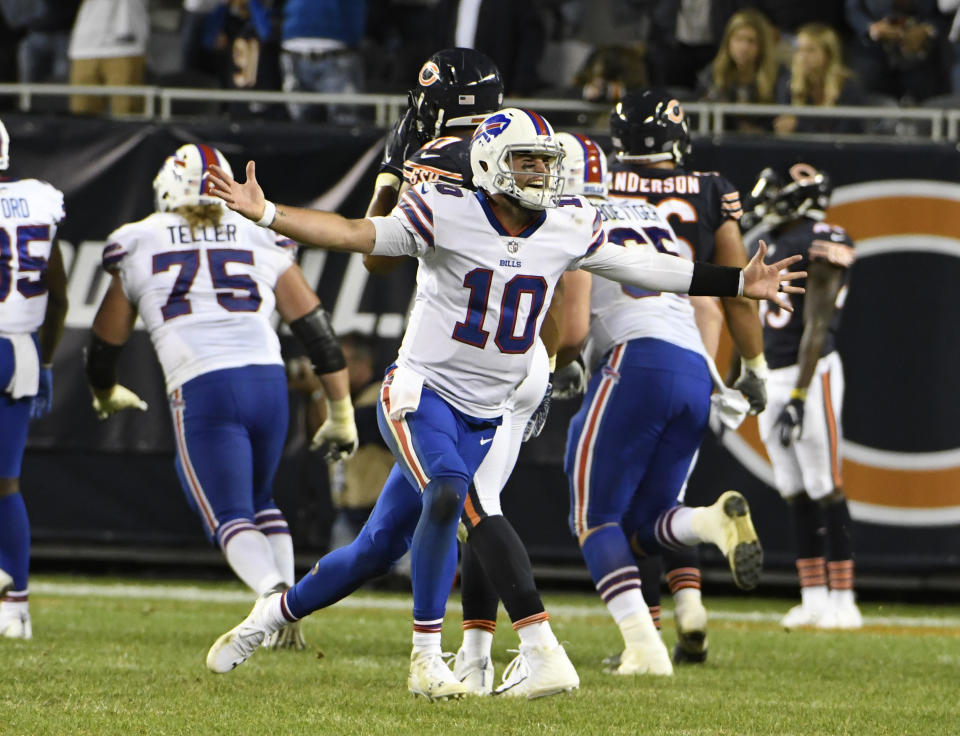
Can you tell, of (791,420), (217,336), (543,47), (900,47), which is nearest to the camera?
(217,336)

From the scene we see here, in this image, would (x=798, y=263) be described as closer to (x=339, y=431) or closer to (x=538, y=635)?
(x=339, y=431)

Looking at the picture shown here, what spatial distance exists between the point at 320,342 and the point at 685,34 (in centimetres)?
519

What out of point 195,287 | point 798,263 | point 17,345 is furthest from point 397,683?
point 798,263

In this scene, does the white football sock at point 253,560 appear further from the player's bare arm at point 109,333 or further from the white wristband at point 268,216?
the white wristband at point 268,216

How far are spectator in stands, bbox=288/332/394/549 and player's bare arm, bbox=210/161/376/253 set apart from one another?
4.46 metres

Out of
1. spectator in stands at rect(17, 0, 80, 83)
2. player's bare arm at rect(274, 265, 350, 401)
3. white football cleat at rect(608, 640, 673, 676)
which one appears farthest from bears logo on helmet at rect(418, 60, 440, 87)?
spectator in stands at rect(17, 0, 80, 83)

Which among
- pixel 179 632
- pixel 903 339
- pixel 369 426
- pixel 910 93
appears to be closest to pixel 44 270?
pixel 179 632

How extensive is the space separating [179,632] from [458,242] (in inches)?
113

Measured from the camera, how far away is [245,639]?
4.70 metres

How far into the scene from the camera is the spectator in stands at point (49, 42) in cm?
1068

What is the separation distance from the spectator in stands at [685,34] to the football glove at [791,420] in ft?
11.3

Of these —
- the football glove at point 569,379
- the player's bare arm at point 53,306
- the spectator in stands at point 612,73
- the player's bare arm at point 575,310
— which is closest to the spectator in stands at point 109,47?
the spectator in stands at point 612,73

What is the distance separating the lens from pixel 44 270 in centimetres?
618

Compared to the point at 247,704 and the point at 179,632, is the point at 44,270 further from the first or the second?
the point at 247,704
